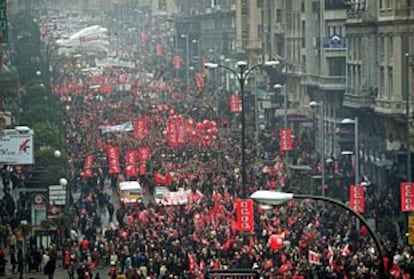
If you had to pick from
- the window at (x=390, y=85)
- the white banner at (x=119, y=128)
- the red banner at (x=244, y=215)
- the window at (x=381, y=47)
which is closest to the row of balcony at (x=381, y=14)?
the window at (x=381, y=47)

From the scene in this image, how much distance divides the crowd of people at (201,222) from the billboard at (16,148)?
2.46 meters

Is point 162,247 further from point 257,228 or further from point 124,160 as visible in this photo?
point 124,160

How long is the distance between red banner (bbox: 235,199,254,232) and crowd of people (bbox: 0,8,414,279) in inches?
19.3

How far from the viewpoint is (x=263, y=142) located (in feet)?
244

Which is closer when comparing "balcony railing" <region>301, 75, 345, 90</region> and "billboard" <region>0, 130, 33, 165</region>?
"billboard" <region>0, 130, 33, 165</region>

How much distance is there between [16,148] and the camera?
49000 mm

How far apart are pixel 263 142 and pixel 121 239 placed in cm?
3035

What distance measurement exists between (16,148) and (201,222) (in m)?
6.39

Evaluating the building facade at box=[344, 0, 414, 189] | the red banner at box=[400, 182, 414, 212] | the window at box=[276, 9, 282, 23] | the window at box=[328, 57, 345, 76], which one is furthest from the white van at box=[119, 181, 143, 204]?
the window at box=[276, 9, 282, 23]

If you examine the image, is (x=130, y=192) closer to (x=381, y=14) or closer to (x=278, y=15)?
(x=381, y=14)

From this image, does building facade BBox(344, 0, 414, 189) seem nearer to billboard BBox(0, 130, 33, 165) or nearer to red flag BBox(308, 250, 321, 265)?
billboard BBox(0, 130, 33, 165)

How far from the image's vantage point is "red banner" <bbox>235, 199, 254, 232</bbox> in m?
42.2

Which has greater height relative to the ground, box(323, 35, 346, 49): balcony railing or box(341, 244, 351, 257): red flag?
box(323, 35, 346, 49): balcony railing

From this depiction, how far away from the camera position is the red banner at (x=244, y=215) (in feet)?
138
